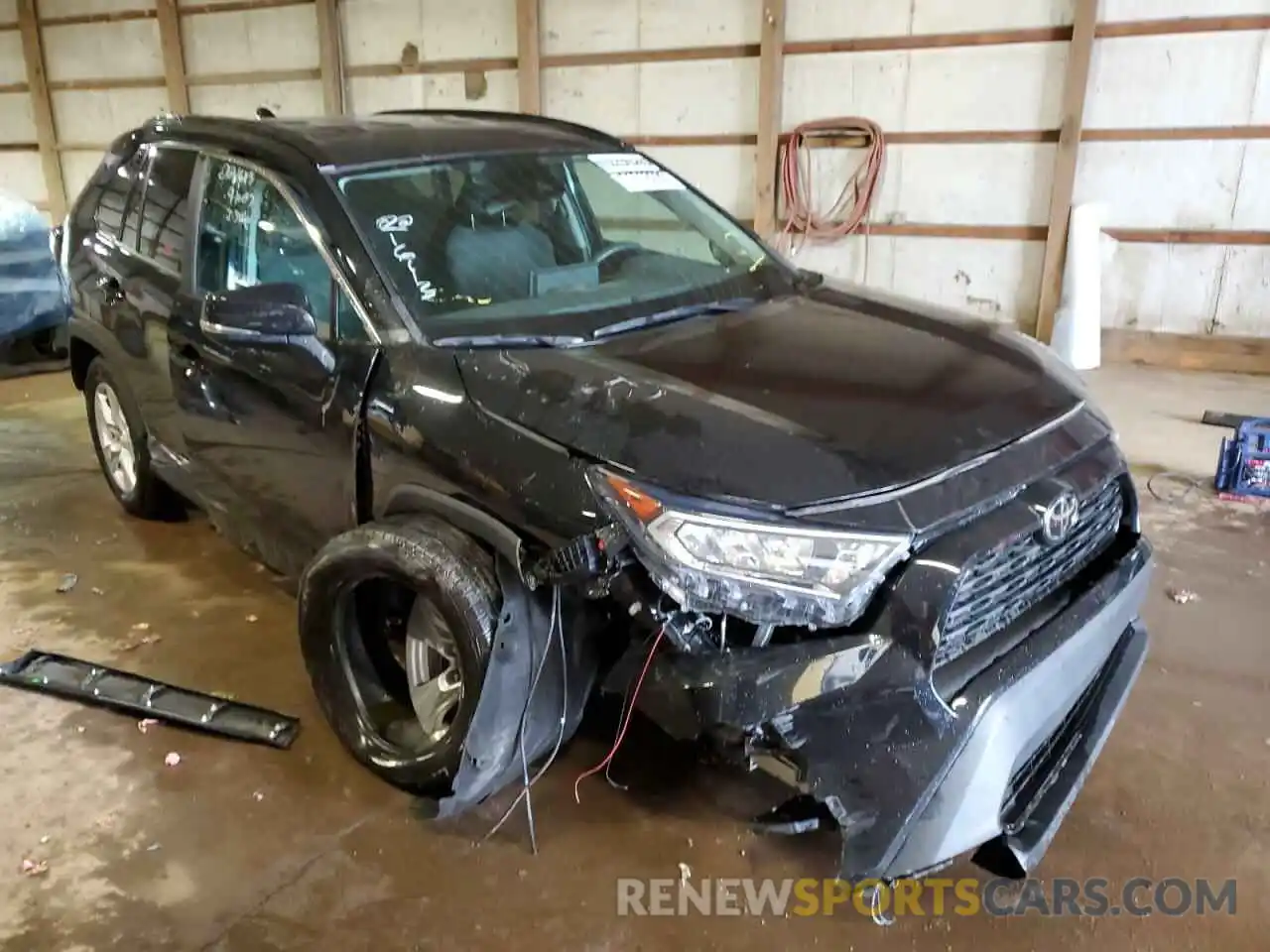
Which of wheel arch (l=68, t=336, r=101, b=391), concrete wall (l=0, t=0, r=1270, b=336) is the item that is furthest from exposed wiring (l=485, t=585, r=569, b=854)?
concrete wall (l=0, t=0, r=1270, b=336)

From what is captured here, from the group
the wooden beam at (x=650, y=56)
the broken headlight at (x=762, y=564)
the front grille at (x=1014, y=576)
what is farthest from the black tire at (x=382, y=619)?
the wooden beam at (x=650, y=56)

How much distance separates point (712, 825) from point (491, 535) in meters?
0.90

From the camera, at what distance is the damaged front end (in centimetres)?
182

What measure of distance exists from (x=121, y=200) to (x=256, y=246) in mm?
1132

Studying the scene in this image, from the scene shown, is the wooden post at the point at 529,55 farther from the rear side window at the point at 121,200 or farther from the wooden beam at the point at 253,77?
the rear side window at the point at 121,200

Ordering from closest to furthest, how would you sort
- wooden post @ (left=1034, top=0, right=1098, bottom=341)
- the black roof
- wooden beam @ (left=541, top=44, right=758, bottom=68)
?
the black roof
wooden post @ (left=1034, top=0, right=1098, bottom=341)
wooden beam @ (left=541, top=44, right=758, bottom=68)

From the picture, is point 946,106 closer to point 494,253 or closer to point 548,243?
point 548,243

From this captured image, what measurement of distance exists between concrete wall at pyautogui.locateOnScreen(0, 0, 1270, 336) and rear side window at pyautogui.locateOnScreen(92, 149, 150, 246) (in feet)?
15.9

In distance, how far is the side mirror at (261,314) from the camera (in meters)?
2.43

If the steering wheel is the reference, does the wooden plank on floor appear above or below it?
below

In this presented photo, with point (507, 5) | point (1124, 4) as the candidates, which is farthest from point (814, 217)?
point (507, 5)

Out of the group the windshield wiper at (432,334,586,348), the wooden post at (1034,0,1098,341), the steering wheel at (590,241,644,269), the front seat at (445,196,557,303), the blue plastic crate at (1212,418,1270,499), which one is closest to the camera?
the windshield wiper at (432,334,586,348)

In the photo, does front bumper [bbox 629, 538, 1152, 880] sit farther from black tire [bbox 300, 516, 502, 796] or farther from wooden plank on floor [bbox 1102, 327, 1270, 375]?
wooden plank on floor [bbox 1102, 327, 1270, 375]

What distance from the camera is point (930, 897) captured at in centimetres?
221
